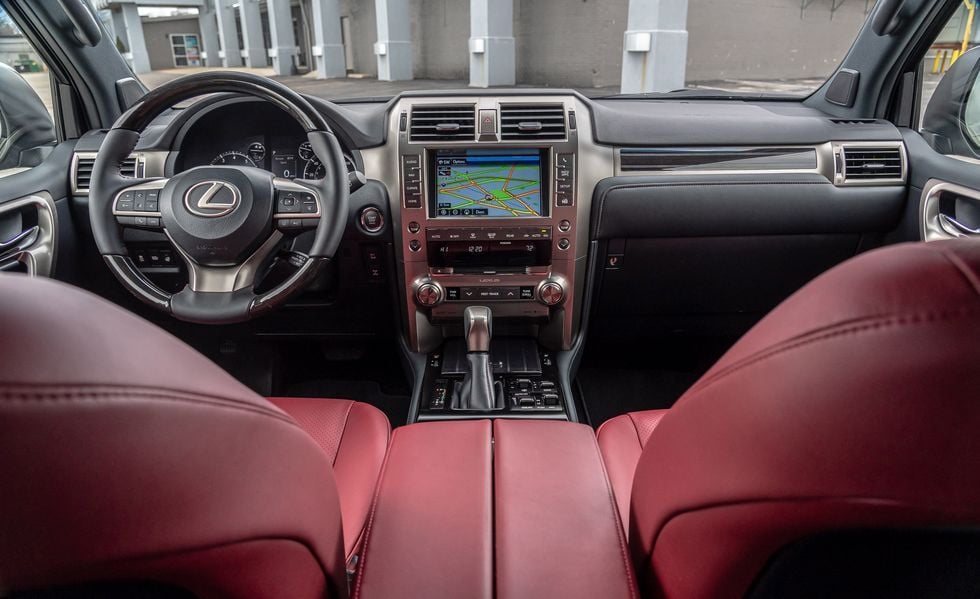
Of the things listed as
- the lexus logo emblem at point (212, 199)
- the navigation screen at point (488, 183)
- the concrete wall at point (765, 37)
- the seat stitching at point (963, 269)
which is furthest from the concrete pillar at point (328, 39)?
the seat stitching at point (963, 269)

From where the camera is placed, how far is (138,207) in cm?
179

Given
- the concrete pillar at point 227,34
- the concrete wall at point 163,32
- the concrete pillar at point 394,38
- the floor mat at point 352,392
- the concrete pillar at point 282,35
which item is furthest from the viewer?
the concrete pillar at point 227,34

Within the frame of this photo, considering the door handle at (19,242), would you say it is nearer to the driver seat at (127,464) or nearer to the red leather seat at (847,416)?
the driver seat at (127,464)

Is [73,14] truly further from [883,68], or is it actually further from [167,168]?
[883,68]

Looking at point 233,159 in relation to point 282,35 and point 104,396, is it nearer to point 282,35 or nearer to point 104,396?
point 104,396

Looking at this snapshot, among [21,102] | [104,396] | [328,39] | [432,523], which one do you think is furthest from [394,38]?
[104,396]

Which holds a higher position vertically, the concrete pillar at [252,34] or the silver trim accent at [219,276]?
the concrete pillar at [252,34]

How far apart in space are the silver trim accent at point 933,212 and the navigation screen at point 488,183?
1315mm

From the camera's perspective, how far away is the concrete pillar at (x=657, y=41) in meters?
7.75

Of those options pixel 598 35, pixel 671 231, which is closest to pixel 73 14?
pixel 671 231

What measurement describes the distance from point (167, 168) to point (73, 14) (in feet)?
1.89

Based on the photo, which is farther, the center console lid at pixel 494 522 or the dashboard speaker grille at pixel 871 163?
the dashboard speaker grille at pixel 871 163

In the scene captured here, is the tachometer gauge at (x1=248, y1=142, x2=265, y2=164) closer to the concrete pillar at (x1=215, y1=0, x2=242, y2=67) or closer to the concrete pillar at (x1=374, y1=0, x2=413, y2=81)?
the concrete pillar at (x1=374, y1=0, x2=413, y2=81)

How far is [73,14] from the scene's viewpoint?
2100 mm
